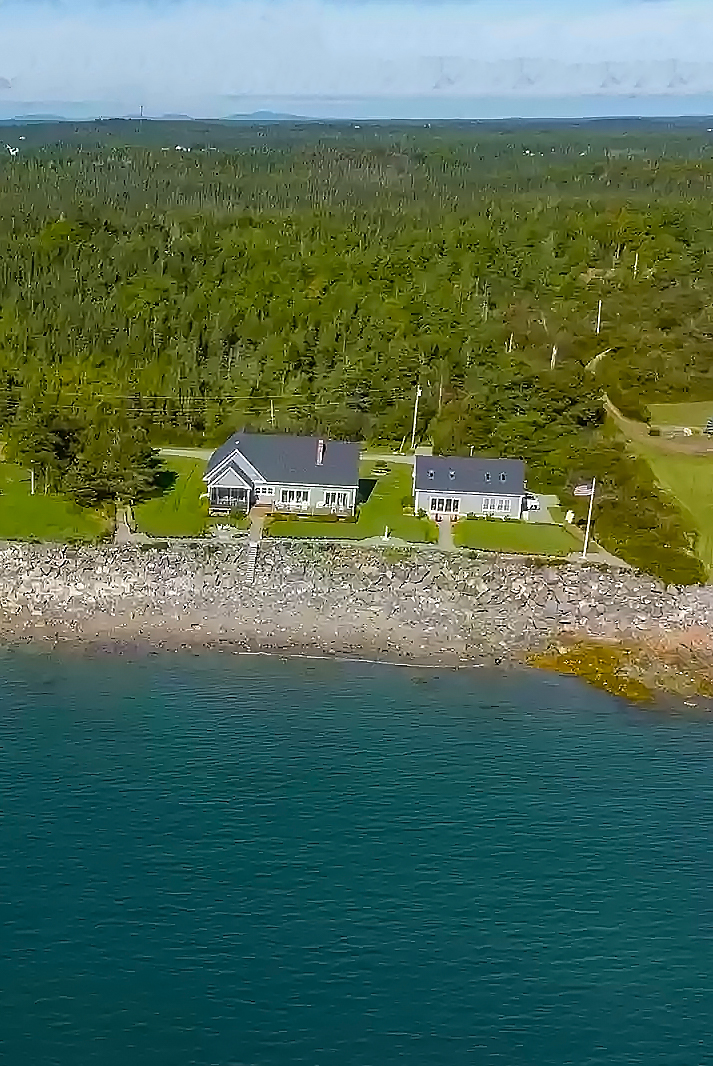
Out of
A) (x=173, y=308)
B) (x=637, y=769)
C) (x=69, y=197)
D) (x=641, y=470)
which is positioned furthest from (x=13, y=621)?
(x=69, y=197)

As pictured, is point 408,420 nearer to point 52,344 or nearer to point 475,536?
point 475,536

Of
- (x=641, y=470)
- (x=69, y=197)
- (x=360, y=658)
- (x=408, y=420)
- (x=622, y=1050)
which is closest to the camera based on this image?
(x=622, y=1050)

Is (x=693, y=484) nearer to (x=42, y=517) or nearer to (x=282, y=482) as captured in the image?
(x=282, y=482)

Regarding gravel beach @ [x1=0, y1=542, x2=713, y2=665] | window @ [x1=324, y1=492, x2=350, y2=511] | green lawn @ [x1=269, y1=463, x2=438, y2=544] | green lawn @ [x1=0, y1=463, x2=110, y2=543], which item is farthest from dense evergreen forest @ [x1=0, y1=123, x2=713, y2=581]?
window @ [x1=324, y1=492, x2=350, y2=511]

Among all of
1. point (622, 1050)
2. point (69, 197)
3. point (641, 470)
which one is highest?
point (69, 197)

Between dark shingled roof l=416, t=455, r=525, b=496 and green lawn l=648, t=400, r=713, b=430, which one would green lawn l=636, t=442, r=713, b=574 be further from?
dark shingled roof l=416, t=455, r=525, b=496

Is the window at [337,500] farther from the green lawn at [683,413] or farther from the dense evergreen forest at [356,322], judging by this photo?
the green lawn at [683,413]

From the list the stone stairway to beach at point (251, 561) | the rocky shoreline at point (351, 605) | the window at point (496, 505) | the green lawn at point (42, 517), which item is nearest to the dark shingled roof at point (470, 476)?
the window at point (496, 505)
